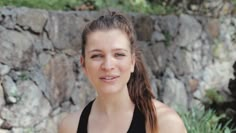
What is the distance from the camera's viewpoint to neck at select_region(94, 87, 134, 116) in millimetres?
1876

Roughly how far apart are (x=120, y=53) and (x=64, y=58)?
2797mm

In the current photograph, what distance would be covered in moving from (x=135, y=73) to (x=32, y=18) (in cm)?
236

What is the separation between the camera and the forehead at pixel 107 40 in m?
1.75

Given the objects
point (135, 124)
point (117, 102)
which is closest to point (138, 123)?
point (135, 124)

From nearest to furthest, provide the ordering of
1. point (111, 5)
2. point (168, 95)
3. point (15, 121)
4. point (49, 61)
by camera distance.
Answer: point (15, 121)
point (49, 61)
point (111, 5)
point (168, 95)

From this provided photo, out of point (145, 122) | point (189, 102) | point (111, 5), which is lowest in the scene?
point (189, 102)

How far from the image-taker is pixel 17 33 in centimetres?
413

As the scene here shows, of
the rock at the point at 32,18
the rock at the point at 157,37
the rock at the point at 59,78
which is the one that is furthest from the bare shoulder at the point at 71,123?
the rock at the point at 157,37

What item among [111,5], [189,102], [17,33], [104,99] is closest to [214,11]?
[189,102]

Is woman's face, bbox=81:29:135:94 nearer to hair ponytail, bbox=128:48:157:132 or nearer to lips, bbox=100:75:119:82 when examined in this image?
lips, bbox=100:75:119:82

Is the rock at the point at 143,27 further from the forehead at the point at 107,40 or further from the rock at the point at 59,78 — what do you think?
the forehead at the point at 107,40

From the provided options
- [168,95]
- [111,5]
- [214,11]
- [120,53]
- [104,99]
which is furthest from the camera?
[214,11]

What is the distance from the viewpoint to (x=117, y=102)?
1.90m

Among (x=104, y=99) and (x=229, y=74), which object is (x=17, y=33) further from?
(x=229, y=74)
